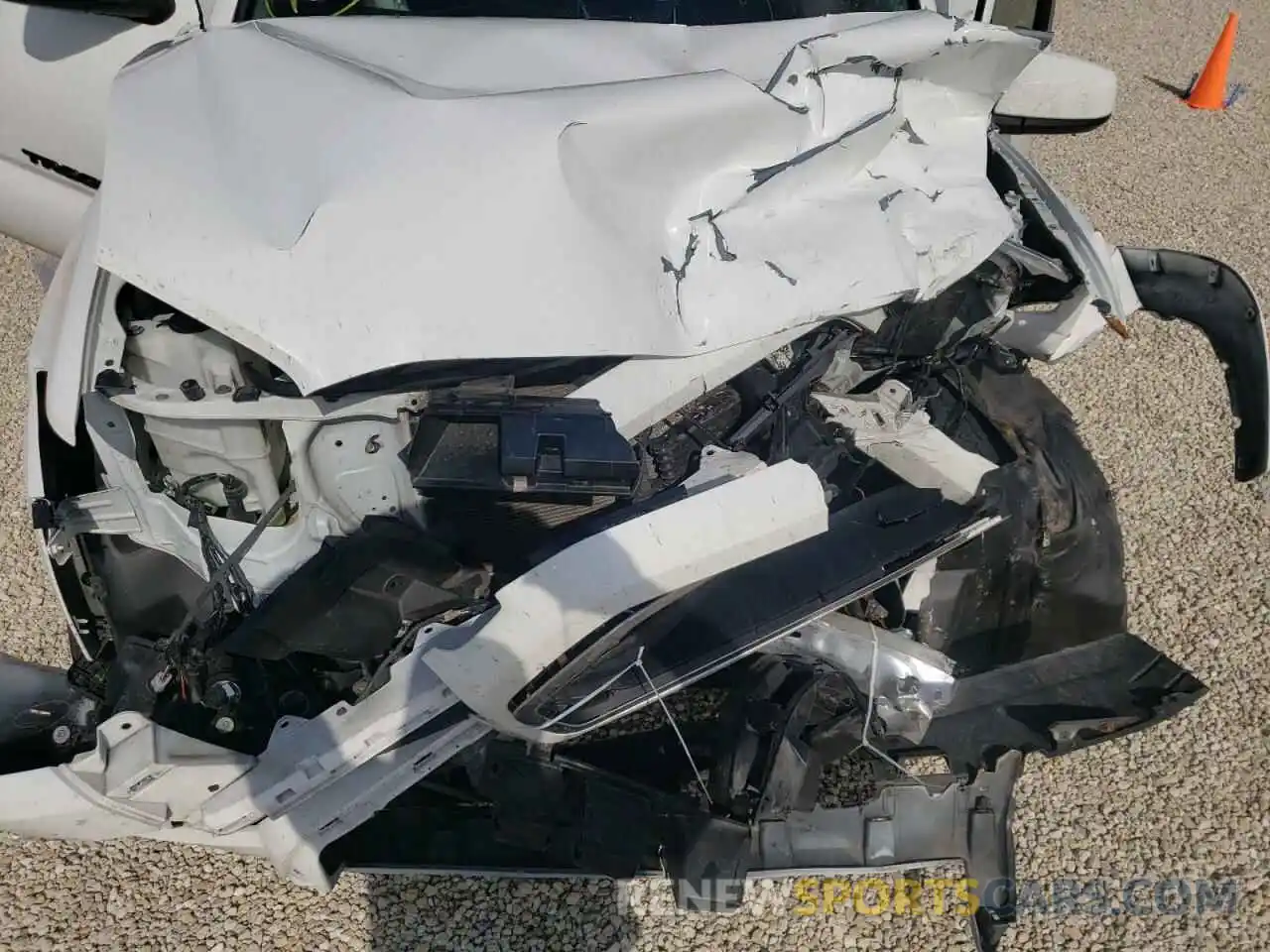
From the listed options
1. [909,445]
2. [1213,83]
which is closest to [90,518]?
[909,445]

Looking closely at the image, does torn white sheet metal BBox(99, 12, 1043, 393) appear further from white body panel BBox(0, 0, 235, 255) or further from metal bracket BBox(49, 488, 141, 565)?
white body panel BBox(0, 0, 235, 255)

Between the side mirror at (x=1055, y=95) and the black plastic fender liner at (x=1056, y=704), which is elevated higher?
the side mirror at (x=1055, y=95)

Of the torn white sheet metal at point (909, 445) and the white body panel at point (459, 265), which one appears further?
the torn white sheet metal at point (909, 445)

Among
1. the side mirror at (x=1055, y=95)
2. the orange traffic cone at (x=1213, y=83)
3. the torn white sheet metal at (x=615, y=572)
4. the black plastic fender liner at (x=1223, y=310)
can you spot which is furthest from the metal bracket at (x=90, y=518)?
the orange traffic cone at (x=1213, y=83)

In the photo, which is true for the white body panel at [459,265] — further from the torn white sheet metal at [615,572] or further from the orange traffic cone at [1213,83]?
the orange traffic cone at [1213,83]

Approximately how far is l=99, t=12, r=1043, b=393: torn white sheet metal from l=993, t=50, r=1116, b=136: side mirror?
98cm

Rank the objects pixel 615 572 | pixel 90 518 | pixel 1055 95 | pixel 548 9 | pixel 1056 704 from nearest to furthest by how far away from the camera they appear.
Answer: pixel 615 572
pixel 90 518
pixel 1056 704
pixel 548 9
pixel 1055 95

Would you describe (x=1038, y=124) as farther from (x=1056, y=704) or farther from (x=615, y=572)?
(x=615, y=572)

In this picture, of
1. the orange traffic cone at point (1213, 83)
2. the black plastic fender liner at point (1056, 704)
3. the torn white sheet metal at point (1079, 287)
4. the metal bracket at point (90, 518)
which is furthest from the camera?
the orange traffic cone at point (1213, 83)

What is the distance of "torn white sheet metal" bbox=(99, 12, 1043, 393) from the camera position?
5.94 ft

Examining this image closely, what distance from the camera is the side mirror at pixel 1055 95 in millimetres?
3346

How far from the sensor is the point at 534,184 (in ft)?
6.27

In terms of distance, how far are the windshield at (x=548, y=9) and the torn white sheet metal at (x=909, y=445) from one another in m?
1.05

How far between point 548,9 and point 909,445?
1.45m
